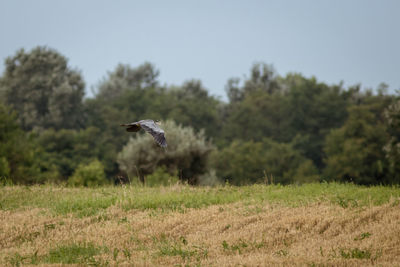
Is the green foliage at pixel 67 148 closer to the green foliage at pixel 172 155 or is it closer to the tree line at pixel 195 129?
the tree line at pixel 195 129

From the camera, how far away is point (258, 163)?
52.7 metres

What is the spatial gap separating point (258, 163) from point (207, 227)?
4212 cm

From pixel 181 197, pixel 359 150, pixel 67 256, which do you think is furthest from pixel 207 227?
pixel 359 150

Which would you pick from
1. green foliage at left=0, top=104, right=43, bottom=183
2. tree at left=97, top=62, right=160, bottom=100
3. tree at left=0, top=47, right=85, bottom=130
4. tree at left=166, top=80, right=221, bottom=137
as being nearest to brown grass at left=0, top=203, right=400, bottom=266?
green foliage at left=0, top=104, right=43, bottom=183

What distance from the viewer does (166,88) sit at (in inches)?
3059

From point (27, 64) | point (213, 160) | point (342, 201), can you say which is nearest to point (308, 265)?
point (342, 201)

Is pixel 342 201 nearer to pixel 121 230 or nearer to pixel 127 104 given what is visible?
pixel 121 230

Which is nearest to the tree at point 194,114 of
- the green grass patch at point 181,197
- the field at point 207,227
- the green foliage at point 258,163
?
the green foliage at point 258,163

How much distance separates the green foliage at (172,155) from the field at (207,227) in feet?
80.5

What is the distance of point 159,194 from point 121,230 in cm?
325

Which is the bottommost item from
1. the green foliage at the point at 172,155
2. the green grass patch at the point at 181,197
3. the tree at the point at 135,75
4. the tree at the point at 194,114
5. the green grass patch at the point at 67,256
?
the green grass patch at the point at 67,256

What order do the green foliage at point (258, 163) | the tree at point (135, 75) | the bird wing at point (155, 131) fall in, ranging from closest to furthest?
the bird wing at point (155, 131) < the green foliage at point (258, 163) < the tree at point (135, 75)

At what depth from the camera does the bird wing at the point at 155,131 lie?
10405 millimetres

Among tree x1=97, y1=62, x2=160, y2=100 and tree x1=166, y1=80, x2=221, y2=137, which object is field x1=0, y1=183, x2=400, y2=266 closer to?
tree x1=166, y1=80, x2=221, y2=137
